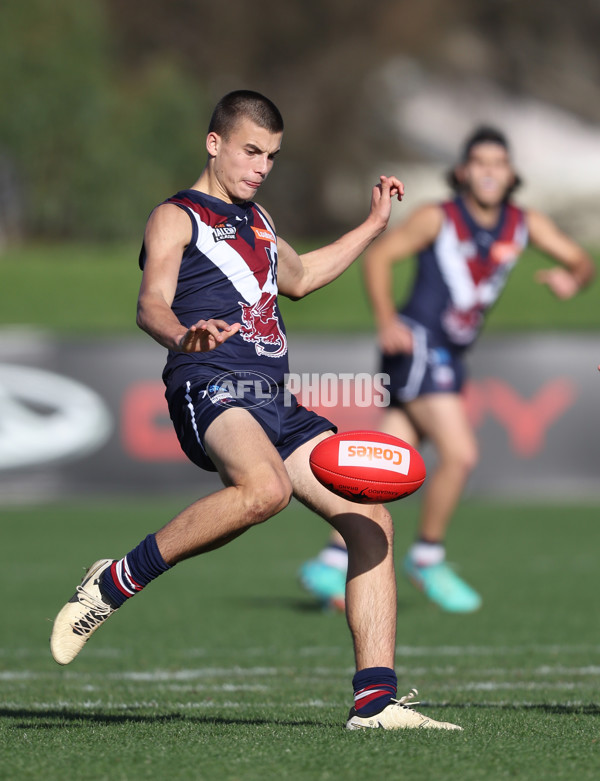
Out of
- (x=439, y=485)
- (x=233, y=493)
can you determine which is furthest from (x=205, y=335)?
(x=439, y=485)

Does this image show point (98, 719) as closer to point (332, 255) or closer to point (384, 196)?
point (332, 255)

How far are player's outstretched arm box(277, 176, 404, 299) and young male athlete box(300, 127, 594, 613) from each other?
2.53m

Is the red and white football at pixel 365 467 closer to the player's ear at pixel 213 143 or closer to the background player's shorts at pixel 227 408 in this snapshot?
the background player's shorts at pixel 227 408

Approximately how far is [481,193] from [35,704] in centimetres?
403

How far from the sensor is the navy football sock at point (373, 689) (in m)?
4.42

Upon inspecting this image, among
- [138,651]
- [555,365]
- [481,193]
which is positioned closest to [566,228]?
[555,365]

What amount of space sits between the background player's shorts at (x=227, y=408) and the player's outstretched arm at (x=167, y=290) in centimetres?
24

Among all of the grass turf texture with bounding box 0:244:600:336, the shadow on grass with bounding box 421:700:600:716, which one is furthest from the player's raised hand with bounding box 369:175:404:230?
the grass turf texture with bounding box 0:244:600:336

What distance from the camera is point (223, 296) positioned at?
15.4 ft

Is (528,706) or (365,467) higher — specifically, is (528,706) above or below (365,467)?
below

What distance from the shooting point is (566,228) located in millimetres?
30703

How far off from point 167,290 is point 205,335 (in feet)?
1.33

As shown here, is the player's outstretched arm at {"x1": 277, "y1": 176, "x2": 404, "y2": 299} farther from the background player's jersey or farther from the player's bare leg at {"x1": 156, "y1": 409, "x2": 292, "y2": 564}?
the background player's jersey

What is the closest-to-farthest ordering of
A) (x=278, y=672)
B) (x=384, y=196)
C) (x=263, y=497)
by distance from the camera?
(x=263, y=497) → (x=384, y=196) → (x=278, y=672)
